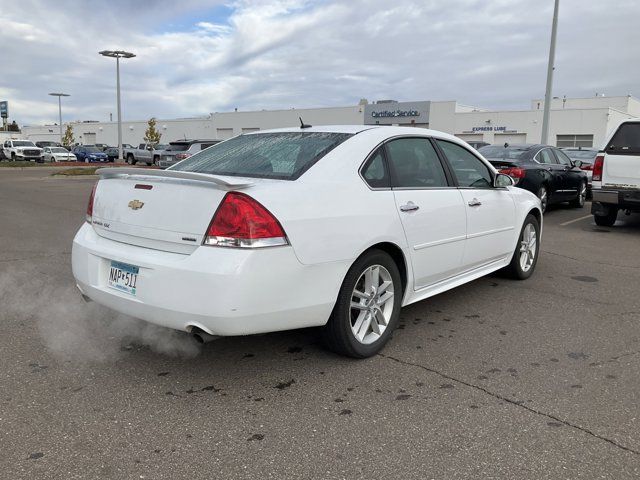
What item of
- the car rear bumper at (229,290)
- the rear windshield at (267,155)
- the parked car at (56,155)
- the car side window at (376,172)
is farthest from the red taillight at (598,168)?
the parked car at (56,155)

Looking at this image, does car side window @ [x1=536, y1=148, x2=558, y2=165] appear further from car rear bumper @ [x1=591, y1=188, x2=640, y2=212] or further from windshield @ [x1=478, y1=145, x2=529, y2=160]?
car rear bumper @ [x1=591, y1=188, x2=640, y2=212]

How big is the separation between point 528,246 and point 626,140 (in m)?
4.46

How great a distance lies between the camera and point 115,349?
12.5 feet

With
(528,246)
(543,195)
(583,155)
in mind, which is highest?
(583,155)

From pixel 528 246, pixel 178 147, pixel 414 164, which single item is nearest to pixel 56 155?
pixel 178 147

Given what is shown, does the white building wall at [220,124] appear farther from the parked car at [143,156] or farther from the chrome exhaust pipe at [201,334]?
the chrome exhaust pipe at [201,334]

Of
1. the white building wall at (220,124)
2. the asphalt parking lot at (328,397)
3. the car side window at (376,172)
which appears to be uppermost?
the white building wall at (220,124)

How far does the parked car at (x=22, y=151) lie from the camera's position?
138 feet

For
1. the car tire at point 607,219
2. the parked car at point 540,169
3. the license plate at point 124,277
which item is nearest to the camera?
the license plate at point 124,277

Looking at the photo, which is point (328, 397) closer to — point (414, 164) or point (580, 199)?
point (414, 164)

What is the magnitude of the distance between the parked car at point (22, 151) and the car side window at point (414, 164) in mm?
44904

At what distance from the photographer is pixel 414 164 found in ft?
13.8

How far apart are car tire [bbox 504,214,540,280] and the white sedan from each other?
1352mm

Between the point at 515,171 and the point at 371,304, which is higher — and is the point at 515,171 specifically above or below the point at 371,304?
above
